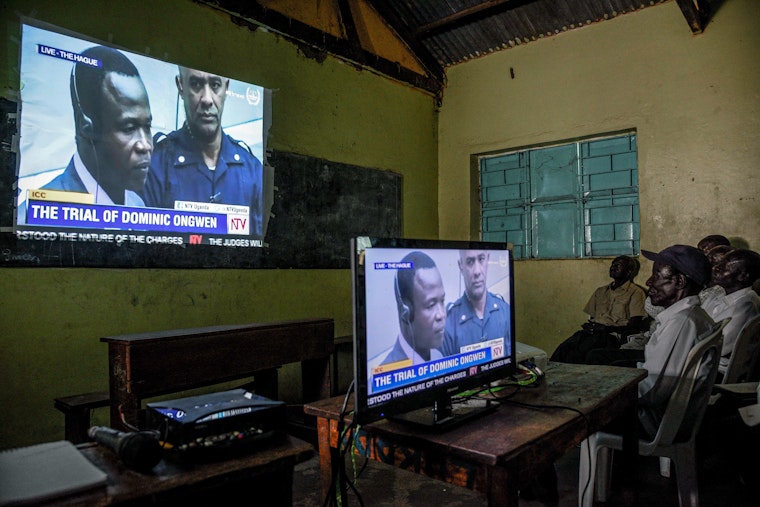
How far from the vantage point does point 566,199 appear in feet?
16.1

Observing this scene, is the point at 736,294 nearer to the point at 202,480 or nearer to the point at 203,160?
the point at 202,480

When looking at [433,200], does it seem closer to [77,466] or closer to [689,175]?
[689,175]

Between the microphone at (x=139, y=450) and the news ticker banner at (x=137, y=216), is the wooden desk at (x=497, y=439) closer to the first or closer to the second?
the microphone at (x=139, y=450)

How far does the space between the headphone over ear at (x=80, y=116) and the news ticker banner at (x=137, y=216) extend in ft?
1.36

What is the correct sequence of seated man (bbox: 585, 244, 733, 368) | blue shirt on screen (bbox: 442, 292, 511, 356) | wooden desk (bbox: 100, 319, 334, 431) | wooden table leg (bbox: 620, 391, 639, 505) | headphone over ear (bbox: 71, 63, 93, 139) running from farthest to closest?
seated man (bbox: 585, 244, 733, 368) < headphone over ear (bbox: 71, 63, 93, 139) < wooden desk (bbox: 100, 319, 334, 431) < wooden table leg (bbox: 620, 391, 639, 505) < blue shirt on screen (bbox: 442, 292, 511, 356)

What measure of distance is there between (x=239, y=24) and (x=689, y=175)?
3.77 meters

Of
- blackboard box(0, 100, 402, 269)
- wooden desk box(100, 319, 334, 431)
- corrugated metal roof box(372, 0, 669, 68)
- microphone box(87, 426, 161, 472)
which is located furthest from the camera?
corrugated metal roof box(372, 0, 669, 68)

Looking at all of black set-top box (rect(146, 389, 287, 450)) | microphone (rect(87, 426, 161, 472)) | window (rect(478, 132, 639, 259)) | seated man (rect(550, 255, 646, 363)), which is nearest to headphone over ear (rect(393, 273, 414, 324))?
black set-top box (rect(146, 389, 287, 450))

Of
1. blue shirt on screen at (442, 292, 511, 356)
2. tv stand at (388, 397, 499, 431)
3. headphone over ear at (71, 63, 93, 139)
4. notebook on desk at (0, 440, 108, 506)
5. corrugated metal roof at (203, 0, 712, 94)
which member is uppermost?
corrugated metal roof at (203, 0, 712, 94)

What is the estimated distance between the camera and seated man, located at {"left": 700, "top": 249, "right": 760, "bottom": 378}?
2.70m

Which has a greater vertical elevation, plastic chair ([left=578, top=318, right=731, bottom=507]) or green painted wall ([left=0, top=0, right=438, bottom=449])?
green painted wall ([left=0, top=0, right=438, bottom=449])

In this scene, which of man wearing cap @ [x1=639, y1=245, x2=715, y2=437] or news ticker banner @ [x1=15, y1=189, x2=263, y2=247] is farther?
news ticker banner @ [x1=15, y1=189, x2=263, y2=247]

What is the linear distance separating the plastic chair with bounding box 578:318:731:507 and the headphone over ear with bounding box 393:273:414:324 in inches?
46.3

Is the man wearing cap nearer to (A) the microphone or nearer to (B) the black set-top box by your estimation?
(B) the black set-top box
